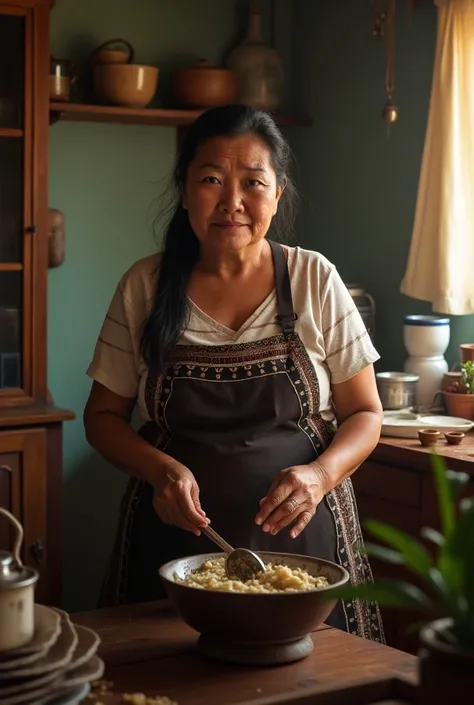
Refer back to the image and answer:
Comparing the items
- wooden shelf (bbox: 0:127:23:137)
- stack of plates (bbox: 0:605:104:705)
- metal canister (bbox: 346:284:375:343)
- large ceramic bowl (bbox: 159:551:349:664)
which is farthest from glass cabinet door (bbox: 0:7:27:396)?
stack of plates (bbox: 0:605:104:705)

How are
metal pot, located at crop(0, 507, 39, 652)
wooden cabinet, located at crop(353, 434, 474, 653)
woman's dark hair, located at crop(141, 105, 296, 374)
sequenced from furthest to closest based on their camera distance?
1. wooden cabinet, located at crop(353, 434, 474, 653)
2. woman's dark hair, located at crop(141, 105, 296, 374)
3. metal pot, located at crop(0, 507, 39, 652)

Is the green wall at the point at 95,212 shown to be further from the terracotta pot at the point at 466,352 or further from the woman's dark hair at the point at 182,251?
the woman's dark hair at the point at 182,251

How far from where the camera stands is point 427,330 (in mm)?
3410

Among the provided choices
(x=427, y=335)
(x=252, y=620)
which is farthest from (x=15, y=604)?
(x=427, y=335)

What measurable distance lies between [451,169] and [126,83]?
111cm

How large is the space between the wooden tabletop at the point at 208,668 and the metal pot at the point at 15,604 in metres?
0.18

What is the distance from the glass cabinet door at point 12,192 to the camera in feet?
10.7

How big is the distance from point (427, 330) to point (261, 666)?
6.39 ft

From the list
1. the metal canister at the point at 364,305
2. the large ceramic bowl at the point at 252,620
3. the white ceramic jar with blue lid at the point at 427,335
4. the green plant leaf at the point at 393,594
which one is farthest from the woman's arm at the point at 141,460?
the metal canister at the point at 364,305

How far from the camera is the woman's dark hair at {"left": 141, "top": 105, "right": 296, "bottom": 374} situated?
2.19 meters

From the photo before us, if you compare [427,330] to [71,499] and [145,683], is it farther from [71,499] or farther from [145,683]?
[145,683]

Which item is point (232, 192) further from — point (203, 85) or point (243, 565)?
point (203, 85)

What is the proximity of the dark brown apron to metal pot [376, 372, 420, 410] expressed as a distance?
3.87 ft

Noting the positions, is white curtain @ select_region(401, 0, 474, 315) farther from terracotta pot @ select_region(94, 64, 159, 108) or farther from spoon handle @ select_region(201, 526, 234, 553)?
spoon handle @ select_region(201, 526, 234, 553)
